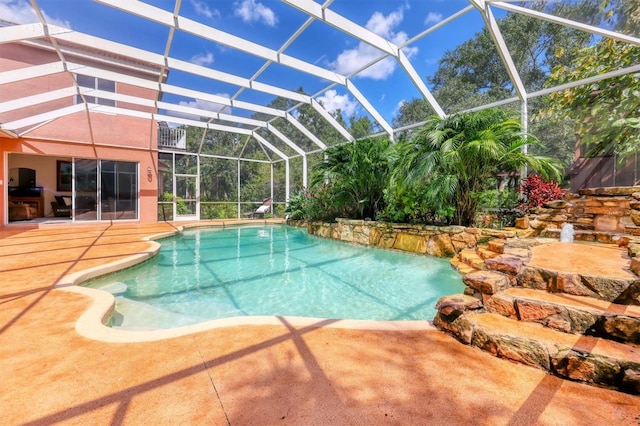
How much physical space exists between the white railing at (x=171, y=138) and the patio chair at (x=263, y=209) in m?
4.33

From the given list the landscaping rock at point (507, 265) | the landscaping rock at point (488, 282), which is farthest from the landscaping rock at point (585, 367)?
the landscaping rock at point (507, 265)

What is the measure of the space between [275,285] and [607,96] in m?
7.44

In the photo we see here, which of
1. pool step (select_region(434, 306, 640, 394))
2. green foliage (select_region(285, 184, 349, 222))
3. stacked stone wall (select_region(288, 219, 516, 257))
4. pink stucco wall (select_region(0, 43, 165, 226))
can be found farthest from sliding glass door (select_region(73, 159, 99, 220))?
pool step (select_region(434, 306, 640, 394))

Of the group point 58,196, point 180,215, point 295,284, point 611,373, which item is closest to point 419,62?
point 295,284

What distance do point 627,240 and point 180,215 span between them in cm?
1407

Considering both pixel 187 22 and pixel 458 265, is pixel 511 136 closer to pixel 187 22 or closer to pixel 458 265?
pixel 458 265

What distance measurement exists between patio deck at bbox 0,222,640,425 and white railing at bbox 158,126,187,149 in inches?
462

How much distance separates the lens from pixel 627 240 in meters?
3.88

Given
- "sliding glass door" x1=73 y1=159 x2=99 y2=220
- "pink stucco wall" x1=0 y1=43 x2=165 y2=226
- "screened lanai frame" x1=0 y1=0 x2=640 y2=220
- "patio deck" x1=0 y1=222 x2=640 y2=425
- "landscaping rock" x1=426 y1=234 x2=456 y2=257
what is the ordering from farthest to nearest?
"sliding glass door" x1=73 y1=159 x2=99 y2=220
"pink stucco wall" x1=0 y1=43 x2=165 y2=226
"landscaping rock" x1=426 y1=234 x2=456 y2=257
"screened lanai frame" x1=0 y1=0 x2=640 y2=220
"patio deck" x1=0 y1=222 x2=640 y2=425

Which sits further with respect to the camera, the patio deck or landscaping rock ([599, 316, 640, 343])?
landscaping rock ([599, 316, 640, 343])

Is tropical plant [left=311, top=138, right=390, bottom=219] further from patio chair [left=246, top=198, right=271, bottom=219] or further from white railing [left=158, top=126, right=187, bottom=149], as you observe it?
white railing [left=158, top=126, right=187, bottom=149]

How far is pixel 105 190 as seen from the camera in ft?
36.7

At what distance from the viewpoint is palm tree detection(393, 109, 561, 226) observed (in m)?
5.47

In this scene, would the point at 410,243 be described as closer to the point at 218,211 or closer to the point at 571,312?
the point at 571,312
